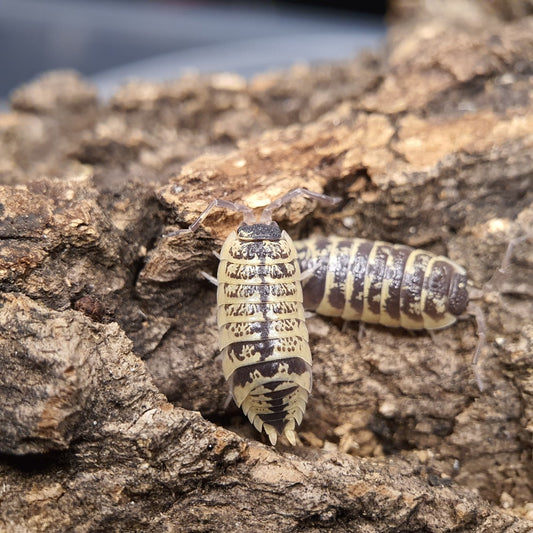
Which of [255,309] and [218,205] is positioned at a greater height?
[218,205]

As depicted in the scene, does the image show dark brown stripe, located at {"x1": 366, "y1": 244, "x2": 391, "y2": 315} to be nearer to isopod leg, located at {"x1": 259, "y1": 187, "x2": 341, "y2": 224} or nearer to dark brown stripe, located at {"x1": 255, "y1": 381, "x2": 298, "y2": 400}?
isopod leg, located at {"x1": 259, "y1": 187, "x2": 341, "y2": 224}

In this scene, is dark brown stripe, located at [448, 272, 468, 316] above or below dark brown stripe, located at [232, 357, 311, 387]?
above

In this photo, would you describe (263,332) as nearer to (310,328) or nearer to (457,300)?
(310,328)

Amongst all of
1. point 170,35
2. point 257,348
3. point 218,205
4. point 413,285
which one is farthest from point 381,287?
point 170,35

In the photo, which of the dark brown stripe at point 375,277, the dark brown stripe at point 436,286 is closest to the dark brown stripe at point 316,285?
the dark brown stripe at point 375,277

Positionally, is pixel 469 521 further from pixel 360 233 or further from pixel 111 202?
pixel 111 202

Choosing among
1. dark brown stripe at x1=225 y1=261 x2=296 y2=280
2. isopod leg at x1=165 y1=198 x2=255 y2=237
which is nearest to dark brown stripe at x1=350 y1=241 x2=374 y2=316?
dark brown stripe at x1=225 y1=261 x2=296 y2=280

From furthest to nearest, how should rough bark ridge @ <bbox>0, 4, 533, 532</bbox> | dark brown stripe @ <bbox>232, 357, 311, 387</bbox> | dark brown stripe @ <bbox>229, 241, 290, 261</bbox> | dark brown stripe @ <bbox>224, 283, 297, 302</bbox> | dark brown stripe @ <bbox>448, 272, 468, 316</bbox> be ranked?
dark brown stripe @ <bbox>448, 272, 468, 316</bbox>
dark brown stripe @ <bbox>229, 241, 290, 261</bbox>
dark brown stripe @ <bbox>224, 283, 297, 302</bbox>
dark brown stripe @ <bbox>232, 357, 311, 387</bbox>
rough bark ridge @ <bbox>0, 4, 533, 532</bbox>

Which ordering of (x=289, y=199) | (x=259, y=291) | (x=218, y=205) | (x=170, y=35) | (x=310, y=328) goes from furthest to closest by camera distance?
(x=170, y=35) < (x=310, y=328) < (x=289, y=199) < (x=218, y=205) < (x=259, y=291)
